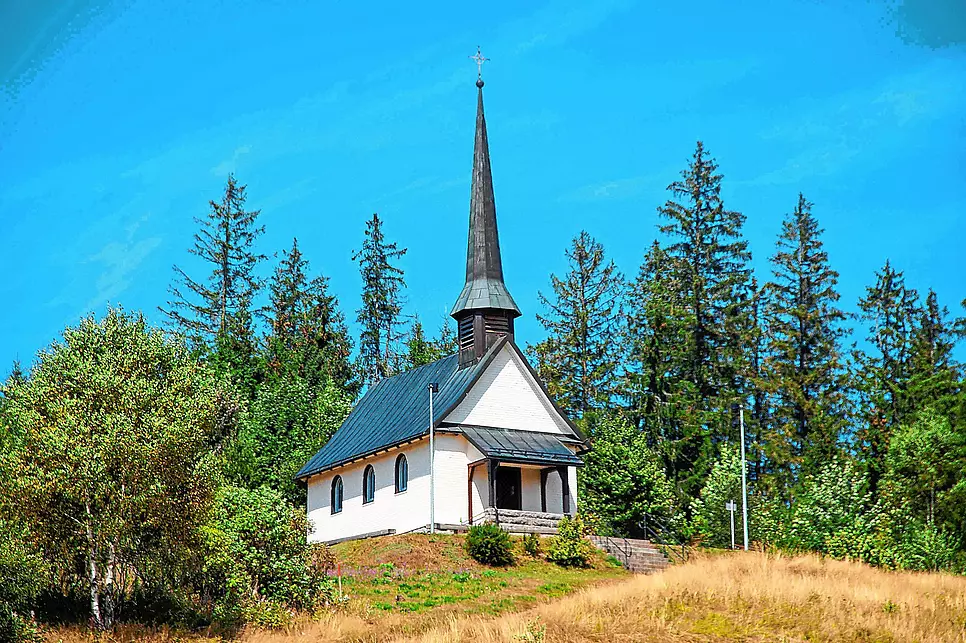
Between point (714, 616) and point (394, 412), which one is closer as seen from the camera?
point (714, 616)

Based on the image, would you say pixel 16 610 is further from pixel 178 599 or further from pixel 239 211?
pixel 239 211

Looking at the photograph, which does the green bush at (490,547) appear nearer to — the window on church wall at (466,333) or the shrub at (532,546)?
the shrub at (532,546)

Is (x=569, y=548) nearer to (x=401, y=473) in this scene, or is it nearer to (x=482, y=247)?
(x=401, y=473)

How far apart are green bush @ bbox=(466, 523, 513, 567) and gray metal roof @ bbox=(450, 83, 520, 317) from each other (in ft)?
34.5

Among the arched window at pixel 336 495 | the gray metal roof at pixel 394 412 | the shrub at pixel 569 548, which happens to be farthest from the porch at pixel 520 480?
the arched window at pixel 336 495

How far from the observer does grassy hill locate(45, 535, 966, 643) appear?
19.5 m

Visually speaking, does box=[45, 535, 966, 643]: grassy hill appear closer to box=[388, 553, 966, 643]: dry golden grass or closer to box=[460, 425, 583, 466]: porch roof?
box=[388, 553, 966, 643]: dry golden grass

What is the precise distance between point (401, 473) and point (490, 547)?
8.40 m

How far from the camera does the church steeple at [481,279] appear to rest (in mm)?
41438

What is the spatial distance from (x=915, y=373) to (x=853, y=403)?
19.1 feet

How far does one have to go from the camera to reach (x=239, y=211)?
213ft

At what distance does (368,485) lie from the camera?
41.9 meters

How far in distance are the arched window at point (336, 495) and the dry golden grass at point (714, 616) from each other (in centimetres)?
1938

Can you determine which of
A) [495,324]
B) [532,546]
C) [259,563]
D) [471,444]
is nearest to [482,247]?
[495,324]
